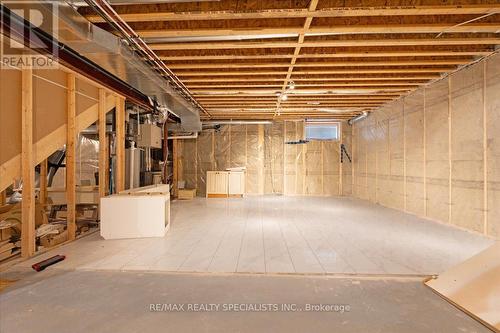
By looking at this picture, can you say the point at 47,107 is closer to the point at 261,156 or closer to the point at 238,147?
the point at 238,147

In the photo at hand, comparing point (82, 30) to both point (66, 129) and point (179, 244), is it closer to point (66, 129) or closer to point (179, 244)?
point (66, 129)

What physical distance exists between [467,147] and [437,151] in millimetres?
627

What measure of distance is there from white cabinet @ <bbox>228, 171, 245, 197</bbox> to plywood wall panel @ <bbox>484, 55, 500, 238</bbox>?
5748mm

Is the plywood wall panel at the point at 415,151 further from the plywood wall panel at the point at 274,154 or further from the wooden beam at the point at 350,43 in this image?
the plywood wall panel at the point at 274,154

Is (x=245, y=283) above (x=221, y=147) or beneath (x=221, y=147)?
beneath

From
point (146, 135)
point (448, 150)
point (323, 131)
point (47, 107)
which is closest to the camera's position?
point (47, 107)

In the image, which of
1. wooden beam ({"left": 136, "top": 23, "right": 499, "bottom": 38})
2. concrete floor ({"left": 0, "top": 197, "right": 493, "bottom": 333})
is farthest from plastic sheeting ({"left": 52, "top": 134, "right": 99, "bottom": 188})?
wooden beam ({"left": 136, "top": 23, "right": 499, "bottom": 38})

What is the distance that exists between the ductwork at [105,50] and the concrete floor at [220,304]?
7.37 feet

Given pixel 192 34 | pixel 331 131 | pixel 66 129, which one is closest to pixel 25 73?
pixel 66 129

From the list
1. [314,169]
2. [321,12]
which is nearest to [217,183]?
[314,169]

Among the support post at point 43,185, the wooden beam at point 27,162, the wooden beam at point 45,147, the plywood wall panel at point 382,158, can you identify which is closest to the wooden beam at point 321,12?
the wooden beam at point 27,162

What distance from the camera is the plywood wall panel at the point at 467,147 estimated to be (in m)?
3.75

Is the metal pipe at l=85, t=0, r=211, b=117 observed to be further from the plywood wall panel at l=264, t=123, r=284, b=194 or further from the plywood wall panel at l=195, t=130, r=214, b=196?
the plywood wall panel at l=264, t=123, r=284, b=194

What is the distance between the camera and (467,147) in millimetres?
3947
